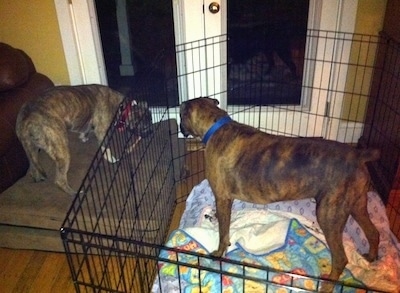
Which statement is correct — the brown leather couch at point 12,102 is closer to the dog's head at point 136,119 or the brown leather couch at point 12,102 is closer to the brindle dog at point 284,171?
the dog's head at point 136,119

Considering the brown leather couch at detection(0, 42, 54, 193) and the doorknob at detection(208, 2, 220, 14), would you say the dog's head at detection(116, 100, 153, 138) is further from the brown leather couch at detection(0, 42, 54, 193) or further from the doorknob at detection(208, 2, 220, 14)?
the doorknob at detection(208, 2, 220, 14)

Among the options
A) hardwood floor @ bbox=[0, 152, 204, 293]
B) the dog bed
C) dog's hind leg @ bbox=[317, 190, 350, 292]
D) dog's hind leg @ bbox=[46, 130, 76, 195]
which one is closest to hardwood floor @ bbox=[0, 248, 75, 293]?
hardwood floor @ bbox=[0, 152, 204, 293]

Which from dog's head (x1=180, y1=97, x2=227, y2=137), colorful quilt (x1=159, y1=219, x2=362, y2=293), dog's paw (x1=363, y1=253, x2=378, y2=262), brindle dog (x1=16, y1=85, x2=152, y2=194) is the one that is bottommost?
dog's paw (x1=363, y1=253, x2=378, y2=262)

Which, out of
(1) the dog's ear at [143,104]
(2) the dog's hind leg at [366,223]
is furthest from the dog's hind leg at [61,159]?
(2) the dog's hind leg at [366,223]

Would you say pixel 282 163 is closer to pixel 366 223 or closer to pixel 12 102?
pixel 366 223

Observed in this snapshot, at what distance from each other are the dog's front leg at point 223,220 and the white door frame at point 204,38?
134cm

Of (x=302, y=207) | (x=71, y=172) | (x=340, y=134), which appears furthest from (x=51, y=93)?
(x=340, y=134)

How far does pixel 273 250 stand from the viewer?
2068 mm

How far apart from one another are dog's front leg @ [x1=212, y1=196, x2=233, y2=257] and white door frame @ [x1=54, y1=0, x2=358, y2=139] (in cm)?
134

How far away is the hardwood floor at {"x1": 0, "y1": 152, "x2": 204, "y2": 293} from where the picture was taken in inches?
82.8

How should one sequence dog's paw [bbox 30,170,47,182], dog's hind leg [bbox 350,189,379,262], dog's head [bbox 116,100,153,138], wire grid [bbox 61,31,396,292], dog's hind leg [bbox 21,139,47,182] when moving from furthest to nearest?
dog's paw [bbox 30,170,47,182] < dog's hind leg [bbox 21,139,47,182] < wire grid [bbox 61,31,396,292] < dog's head [bbox 116,100,153,138] < dog's hind leg [bbox 350,189,379,262]

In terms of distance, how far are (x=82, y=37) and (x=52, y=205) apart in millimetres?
1333

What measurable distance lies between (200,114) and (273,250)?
0.79 meters

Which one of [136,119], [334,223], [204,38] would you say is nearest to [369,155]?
[334,223]
